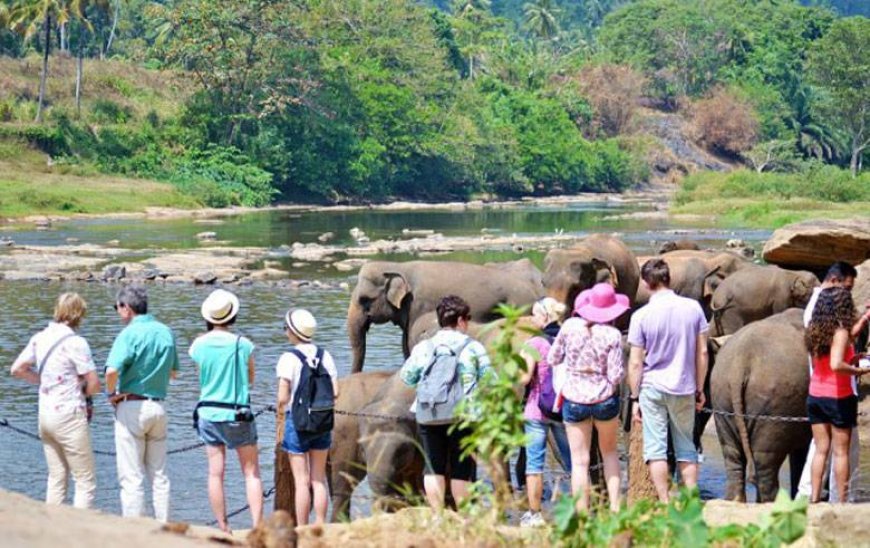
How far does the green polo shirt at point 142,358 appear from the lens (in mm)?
9305

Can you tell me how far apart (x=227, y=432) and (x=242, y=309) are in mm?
19085

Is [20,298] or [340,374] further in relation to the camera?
[20,298]

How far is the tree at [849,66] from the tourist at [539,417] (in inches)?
3189

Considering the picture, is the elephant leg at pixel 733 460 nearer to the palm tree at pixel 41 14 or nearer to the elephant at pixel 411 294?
the elephant at pixel 411 294

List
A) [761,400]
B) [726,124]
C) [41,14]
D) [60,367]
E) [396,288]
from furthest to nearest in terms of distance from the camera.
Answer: [726,124] < [41,14] < [396,288] < [761,400] < [60,367]

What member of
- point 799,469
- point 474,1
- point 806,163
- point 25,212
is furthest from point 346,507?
point 474,1

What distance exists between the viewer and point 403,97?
81562mm

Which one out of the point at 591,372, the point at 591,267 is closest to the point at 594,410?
the point at 591,372

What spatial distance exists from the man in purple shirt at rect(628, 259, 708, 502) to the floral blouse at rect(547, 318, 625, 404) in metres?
0.30

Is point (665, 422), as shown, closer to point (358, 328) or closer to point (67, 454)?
point (67, 454)

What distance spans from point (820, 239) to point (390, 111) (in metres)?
64.5

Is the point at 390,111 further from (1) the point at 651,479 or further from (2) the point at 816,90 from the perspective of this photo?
(1) the point at 651,479

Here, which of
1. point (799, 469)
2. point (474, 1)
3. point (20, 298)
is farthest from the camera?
point (474, 1)

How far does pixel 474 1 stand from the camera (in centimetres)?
13312
